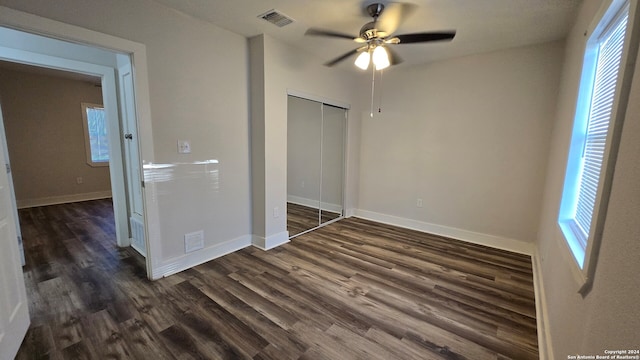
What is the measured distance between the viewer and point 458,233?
370cm

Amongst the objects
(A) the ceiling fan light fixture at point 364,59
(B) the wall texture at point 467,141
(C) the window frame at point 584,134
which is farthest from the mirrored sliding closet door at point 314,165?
(C) the window frame at point 584,134

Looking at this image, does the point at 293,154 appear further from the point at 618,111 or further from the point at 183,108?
the point at 618,111

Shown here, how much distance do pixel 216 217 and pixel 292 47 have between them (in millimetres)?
2297

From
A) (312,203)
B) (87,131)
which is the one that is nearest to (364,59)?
(312,203)

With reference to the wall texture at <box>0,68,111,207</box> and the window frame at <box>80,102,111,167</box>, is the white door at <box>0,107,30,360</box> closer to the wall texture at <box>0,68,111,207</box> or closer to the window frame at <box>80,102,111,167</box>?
the wall texture at <box>0,68,111,207</box>

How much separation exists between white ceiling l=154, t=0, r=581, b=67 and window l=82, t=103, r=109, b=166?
16.1ft

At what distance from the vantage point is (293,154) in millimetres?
3887

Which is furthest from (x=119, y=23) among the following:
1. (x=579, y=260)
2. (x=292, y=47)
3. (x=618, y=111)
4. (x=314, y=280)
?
(x=579, y=260)

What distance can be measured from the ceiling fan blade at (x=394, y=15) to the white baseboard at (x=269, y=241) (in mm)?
2637

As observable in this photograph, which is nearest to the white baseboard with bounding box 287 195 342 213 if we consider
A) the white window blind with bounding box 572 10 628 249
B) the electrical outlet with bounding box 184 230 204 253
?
the electrical outlet with bounding box 184 230 204 253

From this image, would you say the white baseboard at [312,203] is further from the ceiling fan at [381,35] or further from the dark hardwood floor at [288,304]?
the ceiling fan at [381,35]

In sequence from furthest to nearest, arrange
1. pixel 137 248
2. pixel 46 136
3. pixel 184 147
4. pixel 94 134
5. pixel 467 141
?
pixel 94 134 < pixel 46 136 < pixel 467 141 < pixel 137 248 < pixel 184 147

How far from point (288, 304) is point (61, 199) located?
6062 mm

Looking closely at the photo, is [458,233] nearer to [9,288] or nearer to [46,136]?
[9,288]
